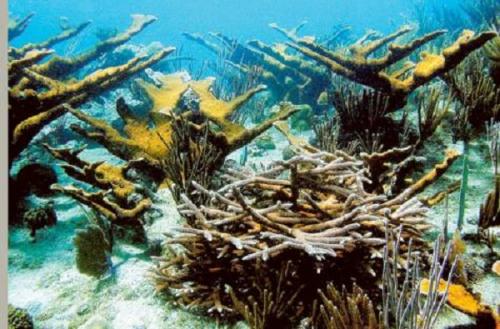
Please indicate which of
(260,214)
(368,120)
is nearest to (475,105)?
(368,120)

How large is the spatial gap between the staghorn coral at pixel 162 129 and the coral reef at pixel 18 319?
170cm

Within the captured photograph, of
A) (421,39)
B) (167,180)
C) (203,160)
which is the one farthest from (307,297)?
(421,39)

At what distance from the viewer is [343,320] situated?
221 centimetres

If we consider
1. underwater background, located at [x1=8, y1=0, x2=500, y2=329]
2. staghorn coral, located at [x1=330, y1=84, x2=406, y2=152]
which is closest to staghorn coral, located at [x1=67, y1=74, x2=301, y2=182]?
underwater background, located at [x1=8, y1=0, x2=500, y2=329]

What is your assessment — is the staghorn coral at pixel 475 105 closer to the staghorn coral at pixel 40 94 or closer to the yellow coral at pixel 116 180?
the staghorn coral at pixel 40 94

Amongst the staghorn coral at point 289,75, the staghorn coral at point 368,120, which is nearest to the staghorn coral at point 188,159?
the staghorn coral at point 368,120

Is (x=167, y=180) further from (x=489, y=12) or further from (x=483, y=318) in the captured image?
(x=489, y=12)

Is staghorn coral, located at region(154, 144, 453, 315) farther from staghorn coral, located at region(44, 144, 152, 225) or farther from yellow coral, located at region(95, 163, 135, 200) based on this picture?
yellow coral, located at region(95, 163, 135, 200)

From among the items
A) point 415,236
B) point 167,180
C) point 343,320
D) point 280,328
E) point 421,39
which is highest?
point 421,39

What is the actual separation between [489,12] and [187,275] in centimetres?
1485

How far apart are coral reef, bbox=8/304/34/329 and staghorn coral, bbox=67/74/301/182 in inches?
66.9

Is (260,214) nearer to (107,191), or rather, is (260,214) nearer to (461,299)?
(461,299)

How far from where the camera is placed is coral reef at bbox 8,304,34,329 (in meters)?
2.91

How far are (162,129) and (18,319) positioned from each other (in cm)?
241
